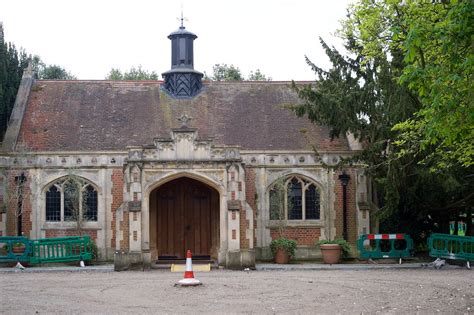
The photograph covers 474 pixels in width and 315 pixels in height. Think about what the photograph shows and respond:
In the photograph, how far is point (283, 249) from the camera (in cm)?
2423

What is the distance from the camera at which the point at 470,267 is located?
21844mm

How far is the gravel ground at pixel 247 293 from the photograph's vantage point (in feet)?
42.1

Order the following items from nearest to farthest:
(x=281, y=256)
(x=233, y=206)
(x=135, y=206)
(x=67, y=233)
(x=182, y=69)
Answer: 1. (x=135, y=206)
2. (x=233, y=206)
3. (x=281, y=256)
4. (x=67, y=233)
5. (x=182, y=69)

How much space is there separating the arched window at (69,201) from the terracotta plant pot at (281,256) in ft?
22.2

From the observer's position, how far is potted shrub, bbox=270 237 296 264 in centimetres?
2419

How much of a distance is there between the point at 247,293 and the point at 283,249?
360 inches

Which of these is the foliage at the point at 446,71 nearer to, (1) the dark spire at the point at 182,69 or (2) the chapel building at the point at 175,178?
(2) the chapel building at the point at 175,178

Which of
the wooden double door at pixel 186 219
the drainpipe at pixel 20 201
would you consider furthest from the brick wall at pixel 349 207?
the drainpipe at pixel 20 201

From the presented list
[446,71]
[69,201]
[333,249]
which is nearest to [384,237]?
[333,249]

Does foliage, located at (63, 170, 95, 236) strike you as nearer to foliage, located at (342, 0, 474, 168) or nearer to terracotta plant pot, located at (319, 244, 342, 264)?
terracotta plant pot, located at (319, 244, 342, 264)

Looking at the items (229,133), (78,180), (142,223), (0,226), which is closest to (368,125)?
(229,133)

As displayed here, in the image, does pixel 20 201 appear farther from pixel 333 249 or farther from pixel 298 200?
pixel 333 249

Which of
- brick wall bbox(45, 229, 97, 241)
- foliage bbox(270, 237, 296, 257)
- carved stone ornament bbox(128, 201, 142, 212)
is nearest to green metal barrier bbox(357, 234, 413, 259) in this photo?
foliage bbox(270, 237, 296, 257)

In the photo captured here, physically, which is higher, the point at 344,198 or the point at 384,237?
the point at 344,198
